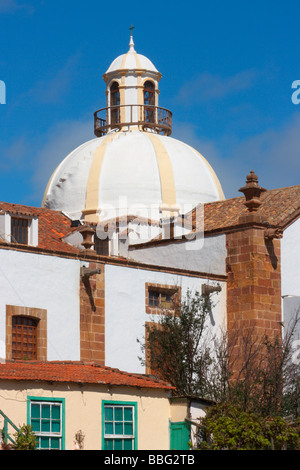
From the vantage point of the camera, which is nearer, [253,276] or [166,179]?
[253,276]

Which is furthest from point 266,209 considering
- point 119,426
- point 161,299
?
point 119,426

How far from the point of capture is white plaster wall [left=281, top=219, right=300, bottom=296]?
43656 mm

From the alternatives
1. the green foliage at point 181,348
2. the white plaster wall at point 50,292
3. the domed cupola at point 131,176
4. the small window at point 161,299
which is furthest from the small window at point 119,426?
the domed cupola at point 131,176

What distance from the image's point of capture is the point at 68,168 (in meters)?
50.7

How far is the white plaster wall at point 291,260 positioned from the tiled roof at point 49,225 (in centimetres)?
708

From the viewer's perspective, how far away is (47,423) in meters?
28.9

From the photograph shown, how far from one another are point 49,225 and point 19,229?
357 cm

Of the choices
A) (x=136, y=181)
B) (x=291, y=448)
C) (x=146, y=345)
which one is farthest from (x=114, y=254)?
(x=291, y=448)

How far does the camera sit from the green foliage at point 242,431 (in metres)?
30.6

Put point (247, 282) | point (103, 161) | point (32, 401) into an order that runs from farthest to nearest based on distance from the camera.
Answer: point (103, 161)
point (247, 282)
point (32, 401)

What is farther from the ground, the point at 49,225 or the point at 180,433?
the point at 49,225

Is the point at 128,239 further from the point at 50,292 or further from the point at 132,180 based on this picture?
the point at 50,292
